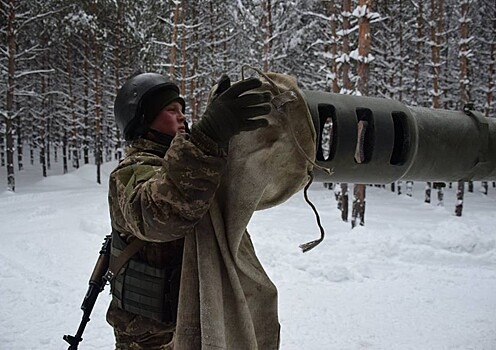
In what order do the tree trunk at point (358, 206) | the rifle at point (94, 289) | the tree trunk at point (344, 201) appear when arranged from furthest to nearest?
1. the tree trunk at point (344, 201)
2. the tree trunk at point (358, 206)
3. the rifle at point (94, 289)

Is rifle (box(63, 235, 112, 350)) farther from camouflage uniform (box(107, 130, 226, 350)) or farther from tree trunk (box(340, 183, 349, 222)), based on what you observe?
tree trunk (box(340, 183, 349, 222))

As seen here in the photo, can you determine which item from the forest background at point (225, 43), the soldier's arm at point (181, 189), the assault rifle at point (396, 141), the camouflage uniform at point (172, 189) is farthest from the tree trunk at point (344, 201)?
the soldier's arm at point (181, 189)

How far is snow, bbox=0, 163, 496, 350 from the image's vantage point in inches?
209

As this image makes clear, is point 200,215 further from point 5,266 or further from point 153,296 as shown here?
point 5,266

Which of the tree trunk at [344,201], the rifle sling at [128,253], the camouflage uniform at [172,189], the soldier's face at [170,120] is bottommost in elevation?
the tree trunk at [344,201]

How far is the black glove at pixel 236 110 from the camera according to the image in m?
1.38

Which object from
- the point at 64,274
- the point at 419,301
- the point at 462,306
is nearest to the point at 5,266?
the point at 64,274

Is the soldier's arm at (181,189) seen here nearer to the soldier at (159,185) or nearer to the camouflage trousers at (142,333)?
the soldier at (159,185)

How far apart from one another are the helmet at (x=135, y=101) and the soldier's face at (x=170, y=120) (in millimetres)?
67

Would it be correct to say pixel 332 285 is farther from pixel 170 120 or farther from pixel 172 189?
pixel 172 189

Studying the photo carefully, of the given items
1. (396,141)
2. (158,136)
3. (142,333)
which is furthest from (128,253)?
(396,141)

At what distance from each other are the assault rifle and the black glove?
0.27 m

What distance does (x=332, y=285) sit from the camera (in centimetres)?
712

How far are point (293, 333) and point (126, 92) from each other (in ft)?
13.3
